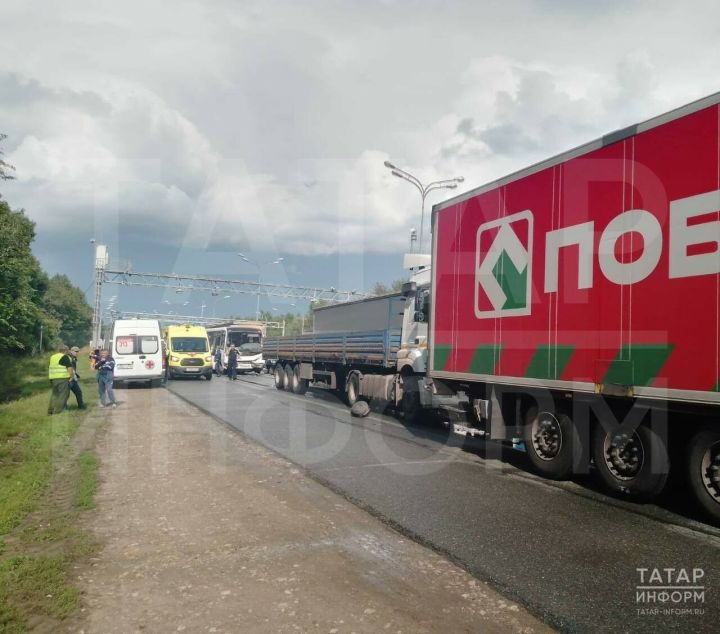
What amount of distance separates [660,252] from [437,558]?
12.5 ft

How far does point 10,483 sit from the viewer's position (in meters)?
7.50

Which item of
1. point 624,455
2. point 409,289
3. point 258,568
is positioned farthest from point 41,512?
point 409,289

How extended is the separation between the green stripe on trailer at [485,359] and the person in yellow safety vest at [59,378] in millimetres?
9412

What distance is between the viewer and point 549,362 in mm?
7898

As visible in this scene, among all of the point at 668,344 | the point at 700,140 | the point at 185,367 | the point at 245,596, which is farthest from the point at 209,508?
the point at 185,367

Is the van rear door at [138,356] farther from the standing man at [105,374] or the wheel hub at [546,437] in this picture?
the wheel hub at [546,437]

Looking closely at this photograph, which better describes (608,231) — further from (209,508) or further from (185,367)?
(185,367)

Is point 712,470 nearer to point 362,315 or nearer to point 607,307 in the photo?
point 607,307

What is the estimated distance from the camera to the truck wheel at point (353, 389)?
56.6ft

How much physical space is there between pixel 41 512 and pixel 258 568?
293 cm

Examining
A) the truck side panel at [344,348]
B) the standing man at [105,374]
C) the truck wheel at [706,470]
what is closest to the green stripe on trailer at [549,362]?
the truck wheel at [706,470]

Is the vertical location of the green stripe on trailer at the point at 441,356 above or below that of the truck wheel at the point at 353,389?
above

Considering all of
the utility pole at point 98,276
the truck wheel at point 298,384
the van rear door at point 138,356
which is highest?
the utility pole at point 98,276

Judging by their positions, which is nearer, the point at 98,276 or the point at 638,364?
the point at 638,364
